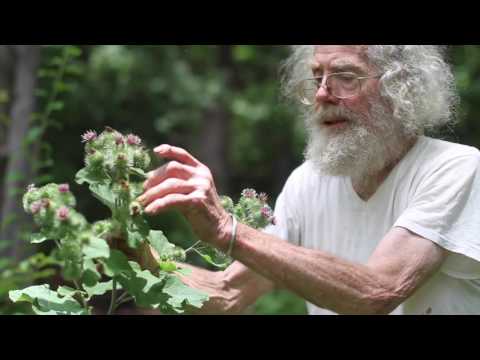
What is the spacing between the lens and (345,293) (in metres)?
2.12

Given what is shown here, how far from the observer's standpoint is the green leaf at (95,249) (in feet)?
4.72

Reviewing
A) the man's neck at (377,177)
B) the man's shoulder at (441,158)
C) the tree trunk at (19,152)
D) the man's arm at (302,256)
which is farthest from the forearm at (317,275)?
the tree trunk at (19,152)

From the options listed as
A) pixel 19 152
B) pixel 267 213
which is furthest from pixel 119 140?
Result: pixel 19 152

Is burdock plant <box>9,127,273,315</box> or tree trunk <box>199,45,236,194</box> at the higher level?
burdock plant <box>9,127,273,315</box>

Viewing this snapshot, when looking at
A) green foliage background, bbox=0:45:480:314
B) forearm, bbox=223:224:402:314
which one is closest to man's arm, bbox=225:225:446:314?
forearm, bbox=223:224:402:314

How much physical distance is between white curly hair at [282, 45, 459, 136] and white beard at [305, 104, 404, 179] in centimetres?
7

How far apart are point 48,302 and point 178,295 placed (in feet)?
1.05

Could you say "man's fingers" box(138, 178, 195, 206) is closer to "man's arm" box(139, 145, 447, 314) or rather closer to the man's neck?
"man's arm" box(139, 145, 447, 314)

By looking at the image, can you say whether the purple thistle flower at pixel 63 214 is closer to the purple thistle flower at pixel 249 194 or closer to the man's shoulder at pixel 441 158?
the purple thistle flower at pixel 249 194

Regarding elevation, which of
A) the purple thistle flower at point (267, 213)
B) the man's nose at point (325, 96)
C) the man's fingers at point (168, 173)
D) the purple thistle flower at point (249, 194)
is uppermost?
the man's nose at point (325, 96)

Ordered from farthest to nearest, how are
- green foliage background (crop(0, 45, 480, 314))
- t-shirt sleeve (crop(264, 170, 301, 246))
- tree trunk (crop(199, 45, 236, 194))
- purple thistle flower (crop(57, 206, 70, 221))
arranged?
tree trunk (crop(199, 45, 236, 194)) < green foliage background (crop(0, 45, 480, 314)) < t-shirt sleeve (crop(264, 170, 301, 246)) < purple thistle flower (crop(57, 206, 70, 221))

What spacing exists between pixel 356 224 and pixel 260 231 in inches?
36.3

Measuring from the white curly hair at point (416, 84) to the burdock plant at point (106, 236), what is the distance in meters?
1.34

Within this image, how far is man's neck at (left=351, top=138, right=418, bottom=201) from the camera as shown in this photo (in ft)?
9.05
